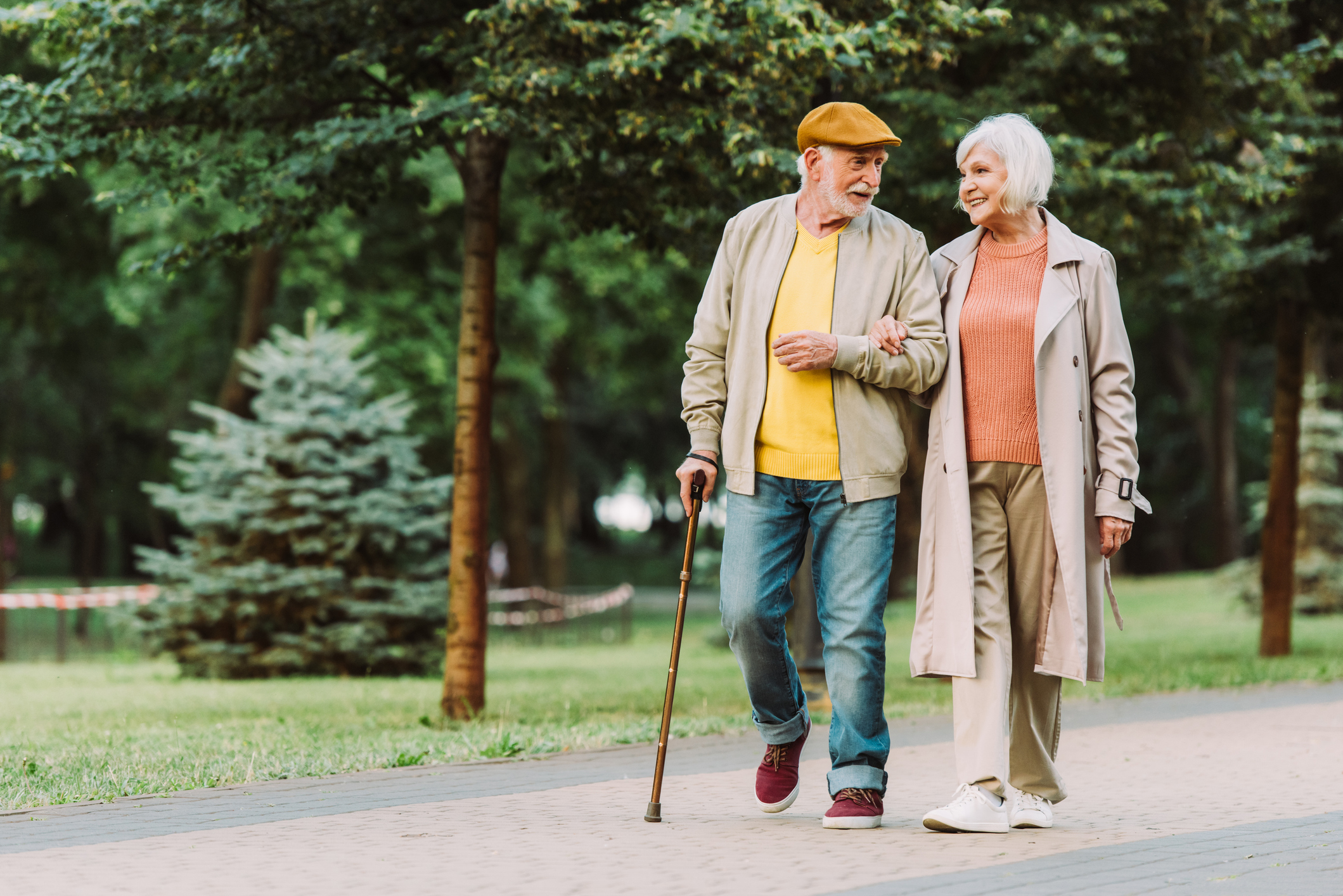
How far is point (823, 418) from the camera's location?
16.6 ft

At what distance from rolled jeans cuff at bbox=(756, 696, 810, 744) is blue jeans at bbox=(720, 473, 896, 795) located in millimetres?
127

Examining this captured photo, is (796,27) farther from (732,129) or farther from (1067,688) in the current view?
(1067,688)

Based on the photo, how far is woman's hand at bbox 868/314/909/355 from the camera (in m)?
4.96

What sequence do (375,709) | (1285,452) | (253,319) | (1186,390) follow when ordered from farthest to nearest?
(1186,390)
(253,319)
(1285,452)
(375,709)

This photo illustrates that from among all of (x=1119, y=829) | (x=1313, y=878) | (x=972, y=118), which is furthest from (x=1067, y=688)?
(x=1313, y=878)

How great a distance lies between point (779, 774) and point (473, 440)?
4.16 metres

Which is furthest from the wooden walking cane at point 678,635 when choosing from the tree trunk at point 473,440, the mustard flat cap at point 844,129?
the tree trunk at point 473,440

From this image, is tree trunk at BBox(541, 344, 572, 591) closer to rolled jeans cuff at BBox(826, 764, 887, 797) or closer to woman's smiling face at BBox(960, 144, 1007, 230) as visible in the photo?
woman's smiling face at BBox(960, 144, 1007, 230)

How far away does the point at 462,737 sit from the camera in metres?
7.71

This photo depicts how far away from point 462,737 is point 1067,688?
5001mm

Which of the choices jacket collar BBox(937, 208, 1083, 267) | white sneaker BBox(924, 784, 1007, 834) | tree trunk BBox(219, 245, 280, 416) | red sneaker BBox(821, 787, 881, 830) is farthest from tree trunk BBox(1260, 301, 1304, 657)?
tree trunk BBox(219, 245, 280, 416)

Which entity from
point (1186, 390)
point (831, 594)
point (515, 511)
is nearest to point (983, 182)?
point (831, 594)

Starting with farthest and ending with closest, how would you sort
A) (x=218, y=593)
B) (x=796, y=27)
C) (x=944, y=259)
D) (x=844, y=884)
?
(x=218, y=593)
(x=796, y=27)
(x=944, y=259)
(x=844, y=884)

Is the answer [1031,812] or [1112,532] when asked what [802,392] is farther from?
[1031,812]
